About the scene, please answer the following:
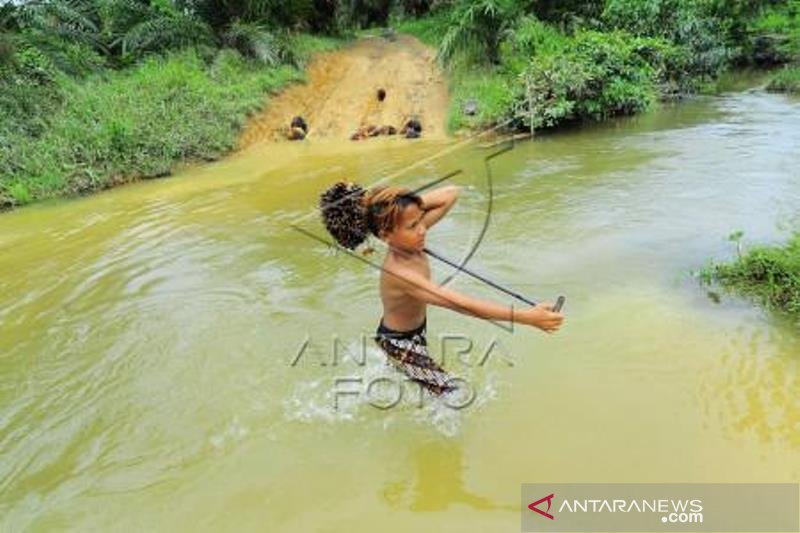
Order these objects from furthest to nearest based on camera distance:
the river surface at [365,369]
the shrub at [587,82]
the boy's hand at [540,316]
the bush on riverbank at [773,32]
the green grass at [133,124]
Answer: the bush on riverbank at [773,32] < the shrub at [587,82] < the green grass at [133,124] < the river surface at [365,369] < the boy's hand at [540,316]

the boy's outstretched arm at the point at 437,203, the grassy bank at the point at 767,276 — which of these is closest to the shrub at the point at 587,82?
the grassy bank at the point at 767,276

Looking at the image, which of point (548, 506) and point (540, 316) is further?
point (548, 506)

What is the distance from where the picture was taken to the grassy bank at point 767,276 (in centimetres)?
481

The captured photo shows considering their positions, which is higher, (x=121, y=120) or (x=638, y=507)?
(x=121, y=120)

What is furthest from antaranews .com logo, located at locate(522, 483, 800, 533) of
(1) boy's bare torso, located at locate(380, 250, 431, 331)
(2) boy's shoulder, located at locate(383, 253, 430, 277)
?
(2) boy's shoulder, located at locate(383, 253, 430, 277)

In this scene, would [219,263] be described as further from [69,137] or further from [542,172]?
[69,137]

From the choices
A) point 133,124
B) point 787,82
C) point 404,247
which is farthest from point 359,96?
point 404,247

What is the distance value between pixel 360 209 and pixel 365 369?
5.40 ft

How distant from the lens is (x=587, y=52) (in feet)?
38.2

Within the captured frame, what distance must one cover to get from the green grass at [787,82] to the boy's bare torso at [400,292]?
1211 centimetres

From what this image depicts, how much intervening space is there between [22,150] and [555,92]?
25.0 feet

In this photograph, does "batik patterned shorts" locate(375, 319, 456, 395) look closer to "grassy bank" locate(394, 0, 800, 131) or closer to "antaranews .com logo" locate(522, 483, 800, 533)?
"antaranews .com logo" locate(522, 483, 800, 533)

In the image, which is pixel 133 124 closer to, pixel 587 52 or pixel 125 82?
pixel 125 82

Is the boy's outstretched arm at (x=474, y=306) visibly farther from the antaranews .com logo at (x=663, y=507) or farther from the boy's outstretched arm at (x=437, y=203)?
the antaranews .com logo at (x=663, y=507)
